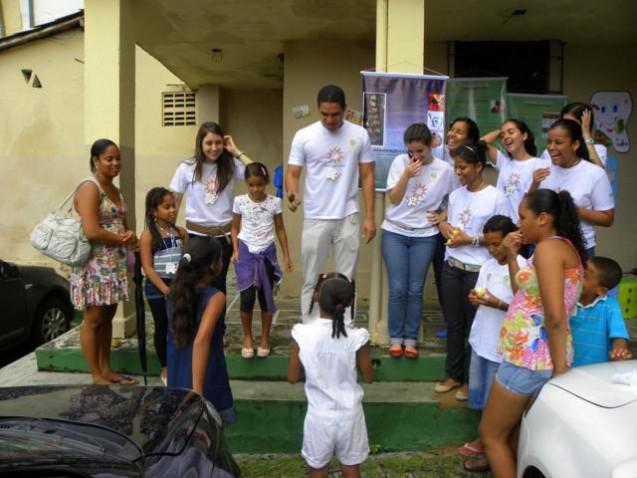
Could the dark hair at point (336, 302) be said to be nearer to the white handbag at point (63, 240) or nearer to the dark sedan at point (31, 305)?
the white handbag at point (63, 240)

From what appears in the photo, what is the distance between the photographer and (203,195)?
437cm

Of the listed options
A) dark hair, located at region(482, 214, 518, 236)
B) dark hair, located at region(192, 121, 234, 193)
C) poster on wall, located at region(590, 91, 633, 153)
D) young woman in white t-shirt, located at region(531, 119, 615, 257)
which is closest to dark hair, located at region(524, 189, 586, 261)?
dark hair, located at region(482, 214, 518, 236)

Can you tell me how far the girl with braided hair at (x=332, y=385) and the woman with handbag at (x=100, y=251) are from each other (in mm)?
1812

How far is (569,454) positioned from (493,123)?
4919 mm

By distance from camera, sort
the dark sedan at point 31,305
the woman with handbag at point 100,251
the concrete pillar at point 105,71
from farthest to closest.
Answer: the dark sedan at point 31,305, the concrete pillar at point 105,71, the woman with handbag at point 100,251

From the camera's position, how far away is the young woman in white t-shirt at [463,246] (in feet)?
12.8

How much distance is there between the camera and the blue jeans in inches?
169

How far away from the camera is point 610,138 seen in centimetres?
674

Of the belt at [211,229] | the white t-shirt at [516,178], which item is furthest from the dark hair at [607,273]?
the belt at [211,229]

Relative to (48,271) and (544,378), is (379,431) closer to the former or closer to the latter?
(544,378)

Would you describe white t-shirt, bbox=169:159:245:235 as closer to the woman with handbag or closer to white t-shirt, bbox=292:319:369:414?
the woman with handbag

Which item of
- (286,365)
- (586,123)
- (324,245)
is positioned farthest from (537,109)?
(286,365)

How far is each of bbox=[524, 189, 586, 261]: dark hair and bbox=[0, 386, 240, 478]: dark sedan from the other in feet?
5.90

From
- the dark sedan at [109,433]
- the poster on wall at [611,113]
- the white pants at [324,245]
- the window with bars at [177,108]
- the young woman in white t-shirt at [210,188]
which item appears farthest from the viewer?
the window with bars at [177,108]
